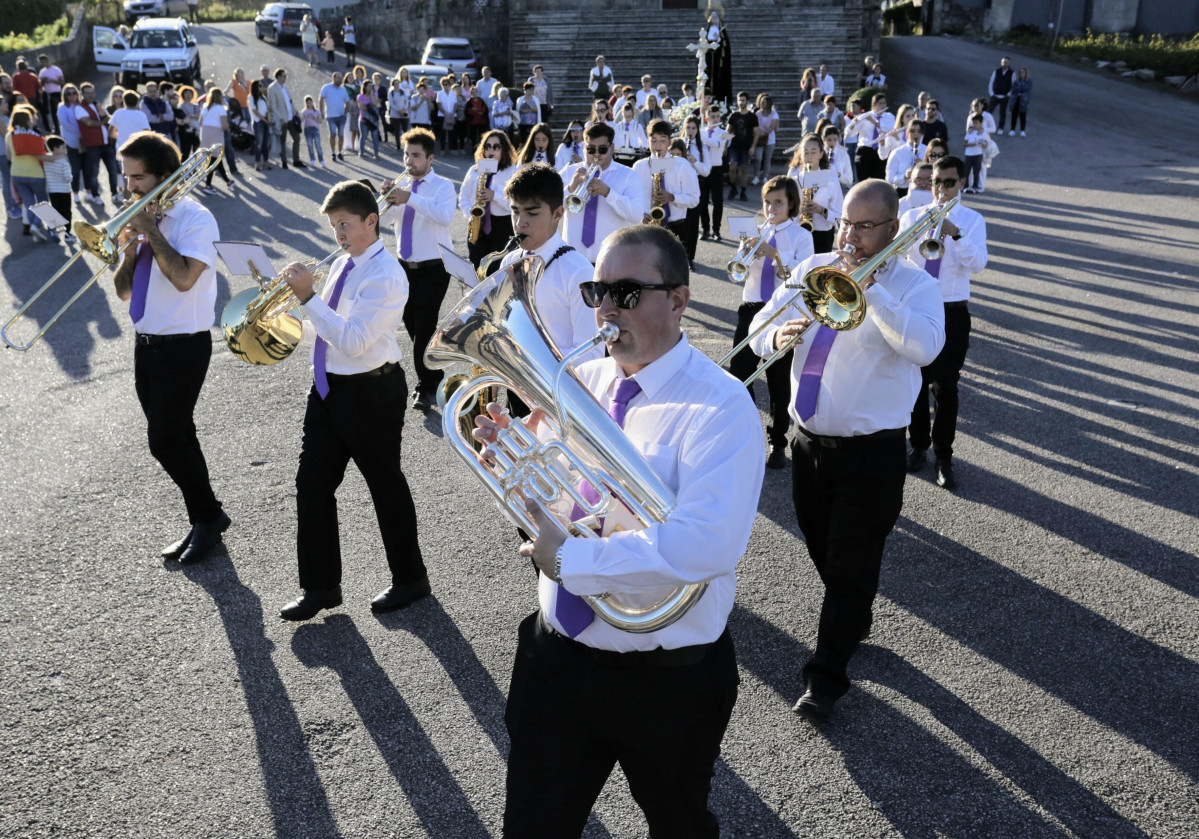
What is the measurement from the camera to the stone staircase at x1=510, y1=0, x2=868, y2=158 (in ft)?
89.6

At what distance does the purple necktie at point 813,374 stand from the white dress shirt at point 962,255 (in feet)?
9.42

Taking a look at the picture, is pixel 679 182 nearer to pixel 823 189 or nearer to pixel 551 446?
pixel 823 189

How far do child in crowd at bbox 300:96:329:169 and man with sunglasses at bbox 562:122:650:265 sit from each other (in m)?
14.4

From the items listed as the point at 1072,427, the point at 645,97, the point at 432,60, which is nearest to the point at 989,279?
the point at 1072,427

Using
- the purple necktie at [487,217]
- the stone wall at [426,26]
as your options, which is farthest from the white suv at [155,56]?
the purple necktie at [487,217]

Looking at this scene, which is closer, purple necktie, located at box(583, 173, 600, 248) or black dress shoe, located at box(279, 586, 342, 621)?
black dress shoe, located at box(279, 586, 342, 621)

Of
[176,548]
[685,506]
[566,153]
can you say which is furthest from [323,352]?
[566,153]

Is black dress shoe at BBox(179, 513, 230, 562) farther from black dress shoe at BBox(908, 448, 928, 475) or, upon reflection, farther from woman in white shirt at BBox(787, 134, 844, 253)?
woman in white shirt at BBox(787, 134, 844, 253)

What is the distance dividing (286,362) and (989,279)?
8545 millimetres

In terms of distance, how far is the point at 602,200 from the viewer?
8.26 metres

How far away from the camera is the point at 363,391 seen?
483 cm

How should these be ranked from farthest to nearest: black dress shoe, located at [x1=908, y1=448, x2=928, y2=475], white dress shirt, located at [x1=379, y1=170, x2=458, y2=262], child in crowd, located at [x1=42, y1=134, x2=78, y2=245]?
1. child in crowd, located at [x1=42, y1=134, x2=78, y2=245]
2. white dress shirt, located at [x1=379, y1=170, x2=458, y2=262]
3. black dress shoe, located at [x1=908, y1=448, x2=928, y2=475]

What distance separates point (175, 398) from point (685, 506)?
396 cm

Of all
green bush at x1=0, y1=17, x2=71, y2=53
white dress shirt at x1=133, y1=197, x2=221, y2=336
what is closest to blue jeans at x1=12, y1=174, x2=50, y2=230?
white dress shirt at x1=133, y1=197, x2=221, y2=336
